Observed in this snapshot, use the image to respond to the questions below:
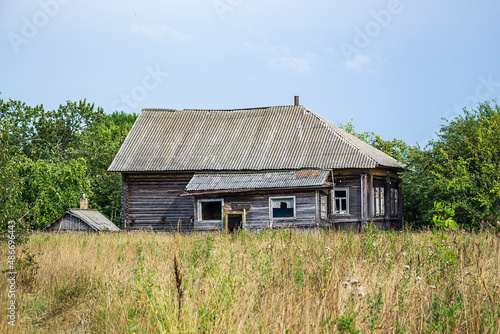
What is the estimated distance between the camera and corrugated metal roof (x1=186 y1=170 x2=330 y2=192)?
20.4m

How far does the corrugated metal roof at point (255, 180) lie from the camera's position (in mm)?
20422

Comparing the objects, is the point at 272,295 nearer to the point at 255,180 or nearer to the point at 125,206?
the point at 255,180

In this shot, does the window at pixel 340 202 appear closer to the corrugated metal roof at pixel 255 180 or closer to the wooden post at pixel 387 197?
the corrugated metal roof at pixel 255 180

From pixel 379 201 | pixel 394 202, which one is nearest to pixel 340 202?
pixel 379 201

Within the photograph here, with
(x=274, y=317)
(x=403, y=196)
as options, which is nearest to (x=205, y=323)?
(x=274, y=317)

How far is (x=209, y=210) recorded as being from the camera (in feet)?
78.6

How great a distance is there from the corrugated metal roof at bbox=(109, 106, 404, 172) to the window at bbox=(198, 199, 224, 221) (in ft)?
5.50

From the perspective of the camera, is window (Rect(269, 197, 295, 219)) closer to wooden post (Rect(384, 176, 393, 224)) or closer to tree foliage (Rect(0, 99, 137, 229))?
wooden post (Rect(384, 176, 393, 224))

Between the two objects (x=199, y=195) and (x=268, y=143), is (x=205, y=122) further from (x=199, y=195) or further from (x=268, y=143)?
(x=199, y=195)

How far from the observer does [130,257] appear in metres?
9.19

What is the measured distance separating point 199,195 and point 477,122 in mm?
11720

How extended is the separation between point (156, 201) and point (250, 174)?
454 centimetres

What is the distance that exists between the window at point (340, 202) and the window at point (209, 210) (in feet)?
15.8

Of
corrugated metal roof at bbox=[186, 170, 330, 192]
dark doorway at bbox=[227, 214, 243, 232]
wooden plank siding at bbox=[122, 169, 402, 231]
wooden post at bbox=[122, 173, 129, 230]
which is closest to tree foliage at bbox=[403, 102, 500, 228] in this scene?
wooden plank siding at bbox=[122, 169, 402, 231]
